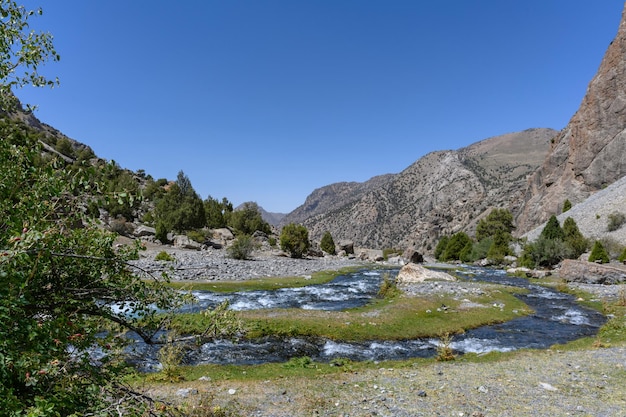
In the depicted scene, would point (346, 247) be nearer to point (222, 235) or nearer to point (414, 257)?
point (414, 257)

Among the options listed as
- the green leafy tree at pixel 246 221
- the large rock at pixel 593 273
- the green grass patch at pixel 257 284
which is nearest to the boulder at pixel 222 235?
the green leafy tree at pixel 246 221

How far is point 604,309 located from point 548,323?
6844mm

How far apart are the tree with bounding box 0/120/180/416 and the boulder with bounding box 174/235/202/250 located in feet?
254

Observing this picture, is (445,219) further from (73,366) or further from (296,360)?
(73,366)

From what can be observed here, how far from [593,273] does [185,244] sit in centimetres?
7142

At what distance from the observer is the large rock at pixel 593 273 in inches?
1679

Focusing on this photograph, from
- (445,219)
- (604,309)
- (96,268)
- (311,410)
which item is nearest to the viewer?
(96,268)

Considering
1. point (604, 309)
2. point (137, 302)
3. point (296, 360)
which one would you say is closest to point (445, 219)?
point (604, 309)

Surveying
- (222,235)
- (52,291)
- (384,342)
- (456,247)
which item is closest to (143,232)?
(222,235)

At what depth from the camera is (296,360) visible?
58.8ft

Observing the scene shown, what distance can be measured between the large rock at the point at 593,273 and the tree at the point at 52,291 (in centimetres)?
5289

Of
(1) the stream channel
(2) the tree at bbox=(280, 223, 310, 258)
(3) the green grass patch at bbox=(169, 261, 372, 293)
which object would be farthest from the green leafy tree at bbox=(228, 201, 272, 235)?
(1) the stream channel

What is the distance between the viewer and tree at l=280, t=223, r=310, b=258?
8881 cm

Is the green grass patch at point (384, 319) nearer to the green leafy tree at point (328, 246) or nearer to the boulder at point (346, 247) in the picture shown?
the green leafy tree at point (328, 246)
